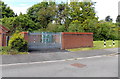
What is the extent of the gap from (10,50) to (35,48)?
280 cm

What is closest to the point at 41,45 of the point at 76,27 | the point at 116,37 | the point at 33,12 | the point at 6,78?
the point at 6,78

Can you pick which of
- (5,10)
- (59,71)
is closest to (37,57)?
(59,71)

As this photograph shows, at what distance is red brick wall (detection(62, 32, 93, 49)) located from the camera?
13625 mm

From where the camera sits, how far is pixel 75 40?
1416 cm

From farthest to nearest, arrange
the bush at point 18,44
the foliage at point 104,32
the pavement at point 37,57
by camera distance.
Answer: the foliage at point 104,32 → the bush at point 18,44 → the pavement at point 37,57

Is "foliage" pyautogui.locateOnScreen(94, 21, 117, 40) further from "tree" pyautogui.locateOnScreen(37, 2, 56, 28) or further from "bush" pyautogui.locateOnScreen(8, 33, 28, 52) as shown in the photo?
"bush" pyautogui.locateOnScreen(8, 33, 28, 52)

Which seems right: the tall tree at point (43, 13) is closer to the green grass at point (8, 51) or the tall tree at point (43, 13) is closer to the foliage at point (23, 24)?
the foliage at point (23, 24)

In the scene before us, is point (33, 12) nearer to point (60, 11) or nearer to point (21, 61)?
point (60, 11)

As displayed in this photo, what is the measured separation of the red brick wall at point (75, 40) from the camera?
44.7 feet

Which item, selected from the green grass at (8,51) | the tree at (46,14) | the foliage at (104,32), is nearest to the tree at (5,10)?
the tree at (46,14)

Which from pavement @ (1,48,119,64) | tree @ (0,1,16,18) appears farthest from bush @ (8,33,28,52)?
tree @ (0,1,16,18)

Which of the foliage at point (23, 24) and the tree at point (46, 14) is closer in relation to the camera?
the foliage at point (23, 24)

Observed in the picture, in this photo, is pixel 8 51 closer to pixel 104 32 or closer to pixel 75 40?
pixel 75 40

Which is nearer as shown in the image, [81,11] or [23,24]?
[23,24]
